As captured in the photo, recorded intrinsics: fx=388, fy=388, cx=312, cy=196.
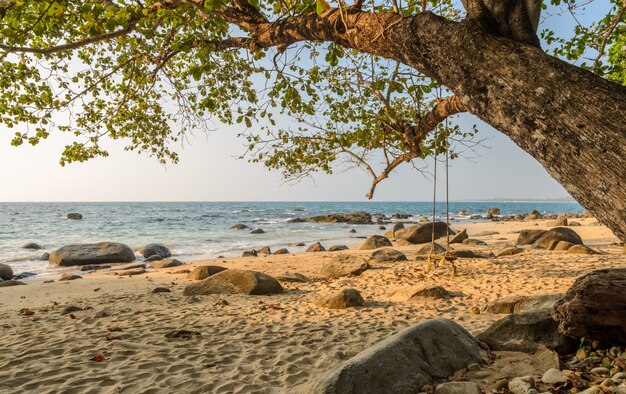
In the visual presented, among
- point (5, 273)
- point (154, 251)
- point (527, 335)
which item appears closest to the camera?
point (527, 335)

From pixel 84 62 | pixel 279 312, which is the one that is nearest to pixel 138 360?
pixel 279 312

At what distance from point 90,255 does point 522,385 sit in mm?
18484

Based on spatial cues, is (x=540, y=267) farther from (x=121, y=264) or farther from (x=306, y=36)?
(x=121, y=264)

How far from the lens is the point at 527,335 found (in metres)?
4.42

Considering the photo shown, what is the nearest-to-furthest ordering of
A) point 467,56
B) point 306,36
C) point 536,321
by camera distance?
point 467,56, point 306,36, point 536,321

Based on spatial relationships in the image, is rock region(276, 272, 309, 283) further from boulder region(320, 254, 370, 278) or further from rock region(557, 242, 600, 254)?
rock region(557, 242, 600, 254)

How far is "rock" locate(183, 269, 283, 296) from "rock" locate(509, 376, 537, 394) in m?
6.30

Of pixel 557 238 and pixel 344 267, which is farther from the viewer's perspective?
pixel 557 238

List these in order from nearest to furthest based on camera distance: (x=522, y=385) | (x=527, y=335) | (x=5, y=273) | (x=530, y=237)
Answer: (x=522, y=385) < (x=527, y=335) < (x=5, y=273) < (x=530, y=237)

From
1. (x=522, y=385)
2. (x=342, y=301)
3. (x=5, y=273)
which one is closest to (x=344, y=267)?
(x=342, y=301)

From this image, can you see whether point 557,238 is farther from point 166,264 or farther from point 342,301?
point 166,264

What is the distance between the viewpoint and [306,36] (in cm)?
411

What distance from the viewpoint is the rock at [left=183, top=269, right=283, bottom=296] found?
892 cm

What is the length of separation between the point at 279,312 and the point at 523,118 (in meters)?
5.86
